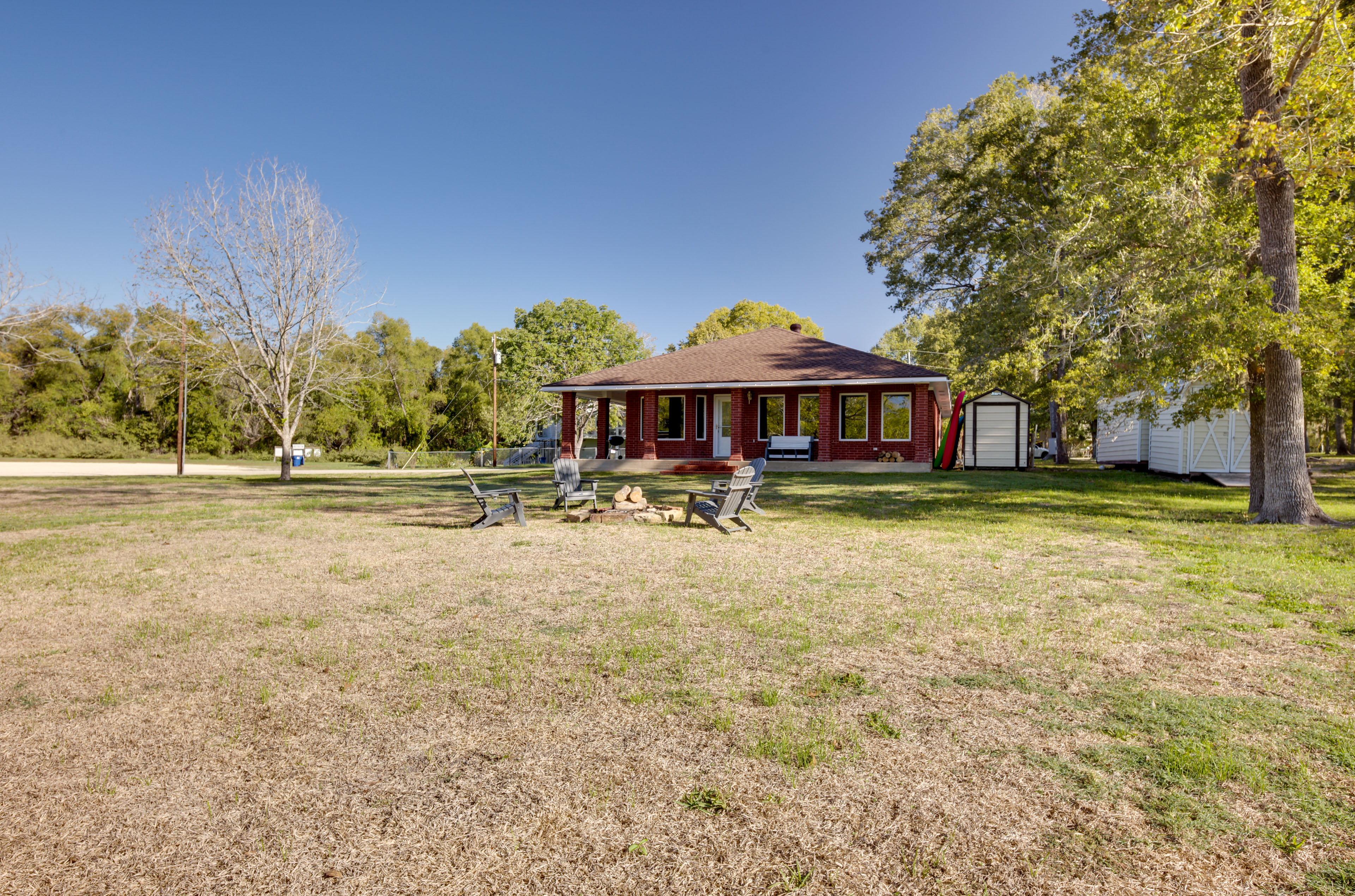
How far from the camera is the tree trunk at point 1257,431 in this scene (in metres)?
11.1

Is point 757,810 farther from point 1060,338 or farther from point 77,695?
point 1060,338

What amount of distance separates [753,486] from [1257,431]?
965cm

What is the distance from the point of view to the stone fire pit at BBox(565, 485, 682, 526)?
10.7 meters

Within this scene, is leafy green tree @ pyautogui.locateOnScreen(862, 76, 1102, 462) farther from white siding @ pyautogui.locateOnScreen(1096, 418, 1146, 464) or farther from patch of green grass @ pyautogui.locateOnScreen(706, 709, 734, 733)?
patch of green grass @ pyautogui.locateOnScreen(706, 709, 734, 733)

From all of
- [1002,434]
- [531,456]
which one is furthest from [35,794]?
[531,456]

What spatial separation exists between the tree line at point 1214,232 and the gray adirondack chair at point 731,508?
6441mm

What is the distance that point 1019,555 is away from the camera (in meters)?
7.79

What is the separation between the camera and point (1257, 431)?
12305mm

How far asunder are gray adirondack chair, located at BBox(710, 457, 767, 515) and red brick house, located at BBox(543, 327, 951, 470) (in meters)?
10.8

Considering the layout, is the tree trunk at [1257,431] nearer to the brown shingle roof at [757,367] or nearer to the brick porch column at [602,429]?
the brown shingle roof at [757,367]

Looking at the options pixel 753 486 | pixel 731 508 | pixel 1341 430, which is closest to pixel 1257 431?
pixel 753 486

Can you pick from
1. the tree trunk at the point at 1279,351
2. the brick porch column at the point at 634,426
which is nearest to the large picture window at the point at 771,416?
the brick porch column at the point at 634,426

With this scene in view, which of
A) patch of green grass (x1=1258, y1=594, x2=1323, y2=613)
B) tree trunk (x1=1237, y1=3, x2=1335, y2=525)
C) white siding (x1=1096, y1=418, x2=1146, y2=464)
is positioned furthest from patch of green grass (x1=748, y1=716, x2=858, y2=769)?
white siding (x1=1096, y1=418, x2=1146, y2=464)

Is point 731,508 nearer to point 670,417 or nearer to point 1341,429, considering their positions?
point 670,417
